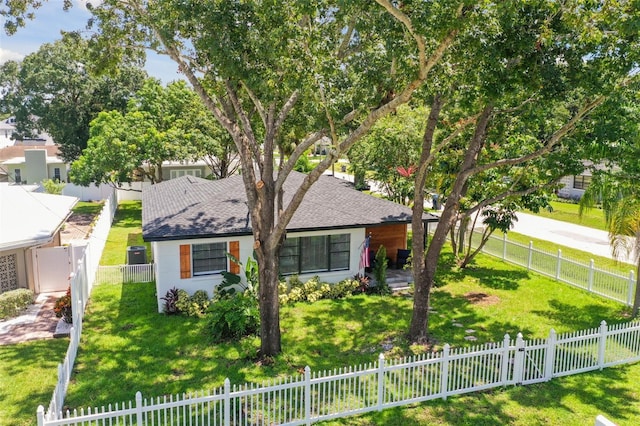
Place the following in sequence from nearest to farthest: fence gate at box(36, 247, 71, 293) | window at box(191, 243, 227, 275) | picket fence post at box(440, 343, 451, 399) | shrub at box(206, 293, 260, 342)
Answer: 1. picket fence post at box(440, 343, 451, 399)
2. shrub at box(206, 293, 260, 342)
3. window at box(191, 243, 227, 275)
4. fence gate at box(36, 247, 71, 293)

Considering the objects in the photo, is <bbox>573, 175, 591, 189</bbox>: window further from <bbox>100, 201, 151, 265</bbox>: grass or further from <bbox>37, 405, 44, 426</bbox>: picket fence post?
<bbox>37, 405, 44, 426</bbox>: picket fence post

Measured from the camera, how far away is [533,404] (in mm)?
10312

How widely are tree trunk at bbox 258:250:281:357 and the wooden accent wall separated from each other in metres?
8.81

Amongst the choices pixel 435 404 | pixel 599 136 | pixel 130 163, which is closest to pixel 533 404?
pixel 435 404

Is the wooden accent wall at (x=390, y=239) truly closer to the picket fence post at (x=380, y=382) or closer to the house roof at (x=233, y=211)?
the house roof at (x=233, y=211)

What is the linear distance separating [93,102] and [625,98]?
3800cm

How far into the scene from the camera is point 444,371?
1036cm

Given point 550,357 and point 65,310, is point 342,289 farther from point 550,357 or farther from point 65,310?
point 65,310

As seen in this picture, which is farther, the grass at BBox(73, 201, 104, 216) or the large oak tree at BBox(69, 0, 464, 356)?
the grass at BBox(73, 201, 104, 216)

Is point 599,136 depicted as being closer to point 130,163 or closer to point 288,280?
point 288,280

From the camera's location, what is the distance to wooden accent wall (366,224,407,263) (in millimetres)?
20281

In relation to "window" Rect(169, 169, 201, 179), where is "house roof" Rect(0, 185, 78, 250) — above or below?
below

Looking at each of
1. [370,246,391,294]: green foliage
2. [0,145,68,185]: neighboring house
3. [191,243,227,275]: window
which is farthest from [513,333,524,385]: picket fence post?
[0,145,68,185]: neighboring house

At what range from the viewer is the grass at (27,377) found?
32.2 ft
